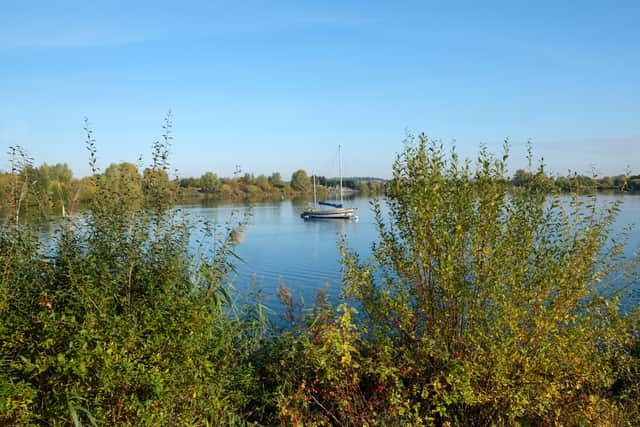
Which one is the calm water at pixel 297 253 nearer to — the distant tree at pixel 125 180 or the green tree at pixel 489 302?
the green tree at pixel 489 302

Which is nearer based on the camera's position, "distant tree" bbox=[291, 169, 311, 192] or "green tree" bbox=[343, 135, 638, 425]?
"green tree" bbox=[343, 135, 638, 425]

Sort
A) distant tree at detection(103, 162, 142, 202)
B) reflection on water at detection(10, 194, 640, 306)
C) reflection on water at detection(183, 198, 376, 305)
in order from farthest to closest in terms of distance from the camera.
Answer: reflection on water at detection(183, 198, 376, 305) → reflection on water at detection(10, 194, 640, 306) → distant tree at detection(103, 162, 142, 202)

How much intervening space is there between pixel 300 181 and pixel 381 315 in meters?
128

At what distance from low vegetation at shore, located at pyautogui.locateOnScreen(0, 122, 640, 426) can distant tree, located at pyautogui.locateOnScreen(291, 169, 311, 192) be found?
12266 cm

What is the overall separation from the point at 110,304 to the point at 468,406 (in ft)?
11.9

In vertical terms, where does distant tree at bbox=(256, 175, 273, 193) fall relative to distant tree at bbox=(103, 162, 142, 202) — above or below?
above

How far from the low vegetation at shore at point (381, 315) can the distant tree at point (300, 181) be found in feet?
402

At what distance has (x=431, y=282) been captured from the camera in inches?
201

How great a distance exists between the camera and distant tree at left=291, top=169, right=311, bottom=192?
130250 mm

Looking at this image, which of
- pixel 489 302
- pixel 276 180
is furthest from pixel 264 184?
pixel 489 302

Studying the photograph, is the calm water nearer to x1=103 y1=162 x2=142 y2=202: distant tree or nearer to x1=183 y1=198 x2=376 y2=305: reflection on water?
x1=183 y1=198 x2=376 y2=305: reflection on water

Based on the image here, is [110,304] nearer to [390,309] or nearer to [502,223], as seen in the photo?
[390,309]

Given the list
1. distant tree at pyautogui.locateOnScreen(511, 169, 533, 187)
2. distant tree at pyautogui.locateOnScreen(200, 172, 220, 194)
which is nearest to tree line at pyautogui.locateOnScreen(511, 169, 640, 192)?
distant tree at pyautogui.locateOnScreen(511, 169, 533, 187)

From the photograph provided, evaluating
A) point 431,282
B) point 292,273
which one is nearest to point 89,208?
point 431,282
